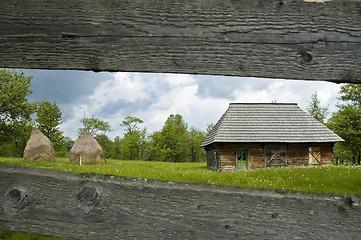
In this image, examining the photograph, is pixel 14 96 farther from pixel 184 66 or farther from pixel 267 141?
pixel 184 66

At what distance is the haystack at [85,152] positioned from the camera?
2350 centimetres

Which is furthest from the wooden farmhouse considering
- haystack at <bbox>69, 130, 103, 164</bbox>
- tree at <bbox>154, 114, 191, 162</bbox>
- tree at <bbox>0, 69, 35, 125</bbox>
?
tree at <bbox>154, 114, 191, 162</bbox>

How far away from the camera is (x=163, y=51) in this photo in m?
1.77

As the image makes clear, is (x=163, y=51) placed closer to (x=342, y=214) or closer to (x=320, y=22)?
(x=320, y=22)

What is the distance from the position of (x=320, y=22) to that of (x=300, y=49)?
8.2 inches

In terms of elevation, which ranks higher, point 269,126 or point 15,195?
point 269,126

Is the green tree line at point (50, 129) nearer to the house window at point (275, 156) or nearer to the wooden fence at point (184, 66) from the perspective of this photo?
the house window at point (275, 156)

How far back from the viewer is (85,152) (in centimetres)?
2361

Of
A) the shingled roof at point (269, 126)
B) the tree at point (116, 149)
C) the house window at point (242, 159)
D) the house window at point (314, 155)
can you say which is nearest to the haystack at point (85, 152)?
the shingled roof at point (269, 126)

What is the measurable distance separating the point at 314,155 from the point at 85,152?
59.5ft

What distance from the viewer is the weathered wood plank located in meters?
1.74

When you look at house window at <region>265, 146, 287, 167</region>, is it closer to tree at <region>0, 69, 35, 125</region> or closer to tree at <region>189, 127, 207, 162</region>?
tree at <region>0, 69, 35, 125</region>

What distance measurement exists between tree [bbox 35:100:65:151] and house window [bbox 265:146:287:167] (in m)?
20.3

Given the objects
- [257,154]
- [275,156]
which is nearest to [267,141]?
[257,154]
